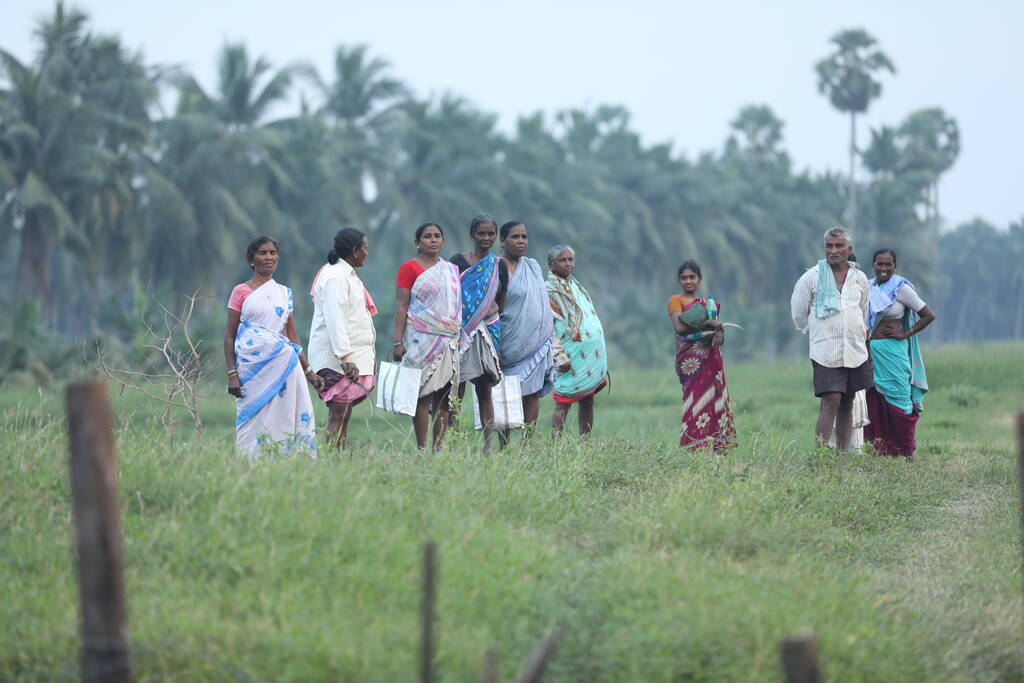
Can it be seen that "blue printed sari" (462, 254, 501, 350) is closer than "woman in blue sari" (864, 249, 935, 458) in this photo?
Yes

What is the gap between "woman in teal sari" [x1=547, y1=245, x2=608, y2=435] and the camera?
9242 mm

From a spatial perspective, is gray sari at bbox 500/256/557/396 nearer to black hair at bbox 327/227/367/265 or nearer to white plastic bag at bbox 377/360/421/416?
white plastic bag at bbox 377/360/421/416

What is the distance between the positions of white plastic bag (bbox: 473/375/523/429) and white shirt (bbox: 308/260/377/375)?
38.6 inches

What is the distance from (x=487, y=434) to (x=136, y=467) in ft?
9.81

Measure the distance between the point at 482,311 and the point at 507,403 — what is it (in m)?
0.69

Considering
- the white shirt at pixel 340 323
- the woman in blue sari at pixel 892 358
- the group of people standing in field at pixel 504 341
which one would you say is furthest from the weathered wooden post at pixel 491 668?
the woman in blue sari at pixel 892 358

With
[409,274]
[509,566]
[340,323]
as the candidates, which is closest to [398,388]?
[340,323]

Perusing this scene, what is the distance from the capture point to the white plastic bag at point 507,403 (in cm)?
855

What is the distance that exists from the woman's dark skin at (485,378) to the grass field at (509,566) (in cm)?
90

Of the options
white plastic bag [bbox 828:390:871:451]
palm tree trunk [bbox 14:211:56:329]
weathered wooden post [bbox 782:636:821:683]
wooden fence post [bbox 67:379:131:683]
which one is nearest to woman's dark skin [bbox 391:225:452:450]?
white plastic bag [bbox 828:390:871:451]

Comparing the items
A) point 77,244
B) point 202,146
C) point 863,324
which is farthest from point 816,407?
point 202,146

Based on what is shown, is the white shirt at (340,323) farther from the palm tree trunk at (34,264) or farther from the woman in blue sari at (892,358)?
the palm tree trunk at (34,264)

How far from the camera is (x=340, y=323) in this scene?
7.88 metres

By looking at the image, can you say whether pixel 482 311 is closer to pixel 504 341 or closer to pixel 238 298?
pixel 504 341
